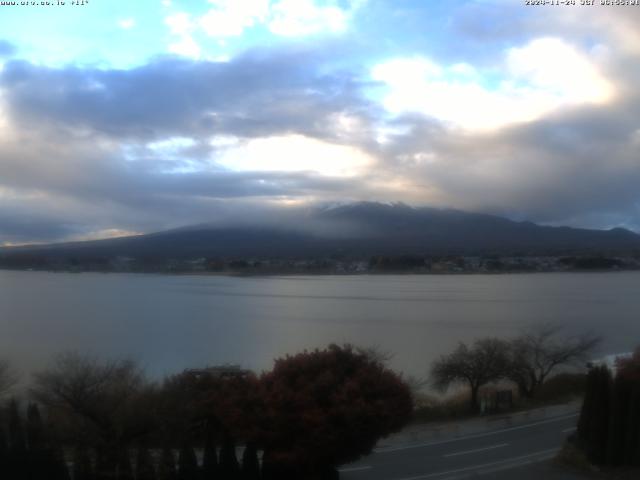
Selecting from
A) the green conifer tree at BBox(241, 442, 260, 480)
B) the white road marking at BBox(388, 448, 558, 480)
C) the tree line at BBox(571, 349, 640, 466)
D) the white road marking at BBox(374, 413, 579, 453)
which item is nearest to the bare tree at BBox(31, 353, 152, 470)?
the green conifer tree at BBox(241, 442, 260, 480)

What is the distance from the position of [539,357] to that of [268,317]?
66.8 ft

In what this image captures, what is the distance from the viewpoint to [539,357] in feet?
72.8

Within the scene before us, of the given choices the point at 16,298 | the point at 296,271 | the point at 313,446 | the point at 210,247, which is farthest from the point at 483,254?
the point at 313,446

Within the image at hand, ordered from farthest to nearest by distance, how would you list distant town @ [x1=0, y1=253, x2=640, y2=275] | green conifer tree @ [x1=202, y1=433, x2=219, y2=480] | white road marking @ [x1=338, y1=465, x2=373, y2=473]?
distant town @ [x1=0, y1=253, x2=640, y2=275]
white road marking @ [x1=338, y1=465, x2=373, y2=473]
green conifer tree @ [x1=202, y1=433, x2=219, y2=480]

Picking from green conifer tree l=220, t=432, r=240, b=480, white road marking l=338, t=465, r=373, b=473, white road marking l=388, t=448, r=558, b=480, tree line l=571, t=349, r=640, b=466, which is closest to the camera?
green conifer tree l=220, t=432, r=240, b=480

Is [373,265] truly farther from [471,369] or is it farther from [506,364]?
[471,369]

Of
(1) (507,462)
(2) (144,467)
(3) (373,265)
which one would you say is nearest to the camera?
(2) (144,467)

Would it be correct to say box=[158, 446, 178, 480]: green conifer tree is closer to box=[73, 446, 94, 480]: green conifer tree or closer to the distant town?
box=[73, 446, 94, 480]: green conifer tree

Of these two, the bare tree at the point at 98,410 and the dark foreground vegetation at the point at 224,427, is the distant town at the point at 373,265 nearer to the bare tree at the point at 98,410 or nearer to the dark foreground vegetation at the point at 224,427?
the bare tree at the point at 98,410

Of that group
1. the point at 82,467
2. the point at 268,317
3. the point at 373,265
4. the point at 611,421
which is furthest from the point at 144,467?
the point at 373,265

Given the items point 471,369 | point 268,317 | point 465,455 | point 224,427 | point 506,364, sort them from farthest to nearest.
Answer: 1. point 268,317
2. point 506,364
3. point 471,369
4. point 465,455
5. point 224,427

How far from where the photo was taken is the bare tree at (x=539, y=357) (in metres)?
20.4

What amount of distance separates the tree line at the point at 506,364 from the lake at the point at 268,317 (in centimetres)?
365

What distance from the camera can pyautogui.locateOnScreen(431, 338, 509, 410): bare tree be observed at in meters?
19.3
